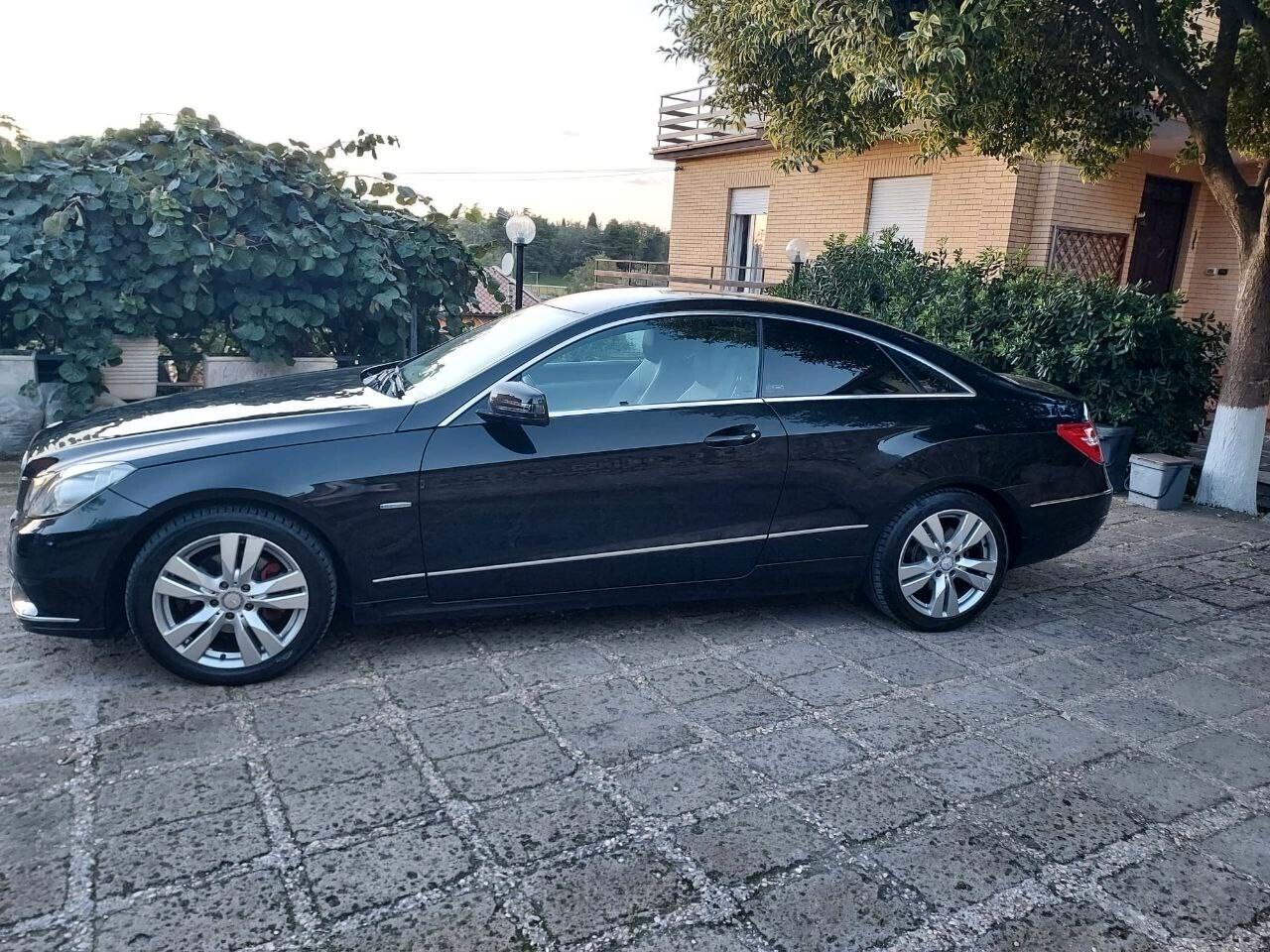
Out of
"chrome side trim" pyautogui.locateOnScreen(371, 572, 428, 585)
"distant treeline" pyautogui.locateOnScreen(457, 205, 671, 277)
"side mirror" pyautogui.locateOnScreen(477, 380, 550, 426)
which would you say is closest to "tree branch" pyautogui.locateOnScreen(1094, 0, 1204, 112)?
"side mirror" pyautogui.locateOnScreen(477, 380, 550, 426)

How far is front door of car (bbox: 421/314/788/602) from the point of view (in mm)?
3688

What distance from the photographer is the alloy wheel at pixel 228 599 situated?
3.38 m

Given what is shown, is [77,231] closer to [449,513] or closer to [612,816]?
[449,513]

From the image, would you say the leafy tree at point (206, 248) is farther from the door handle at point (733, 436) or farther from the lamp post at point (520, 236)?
the door handle at point (733, 436)

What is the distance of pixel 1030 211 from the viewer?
39.9ft

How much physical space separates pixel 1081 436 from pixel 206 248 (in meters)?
5.89

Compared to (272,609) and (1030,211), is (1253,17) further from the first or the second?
(272,609)

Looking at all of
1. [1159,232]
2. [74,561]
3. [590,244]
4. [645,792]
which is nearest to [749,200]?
[1159,232]

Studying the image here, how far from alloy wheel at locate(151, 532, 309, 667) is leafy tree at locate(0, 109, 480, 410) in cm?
434

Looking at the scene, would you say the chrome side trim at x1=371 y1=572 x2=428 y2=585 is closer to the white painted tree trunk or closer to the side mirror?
the side mirror

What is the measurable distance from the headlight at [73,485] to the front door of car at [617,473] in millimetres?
1046

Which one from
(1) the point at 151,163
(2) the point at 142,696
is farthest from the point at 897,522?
(1) the point at 151,163

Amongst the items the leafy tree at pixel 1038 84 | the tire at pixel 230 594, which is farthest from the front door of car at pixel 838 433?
the leafy tree at pixel 1038 84

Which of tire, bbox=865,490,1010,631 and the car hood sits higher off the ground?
the car hood
